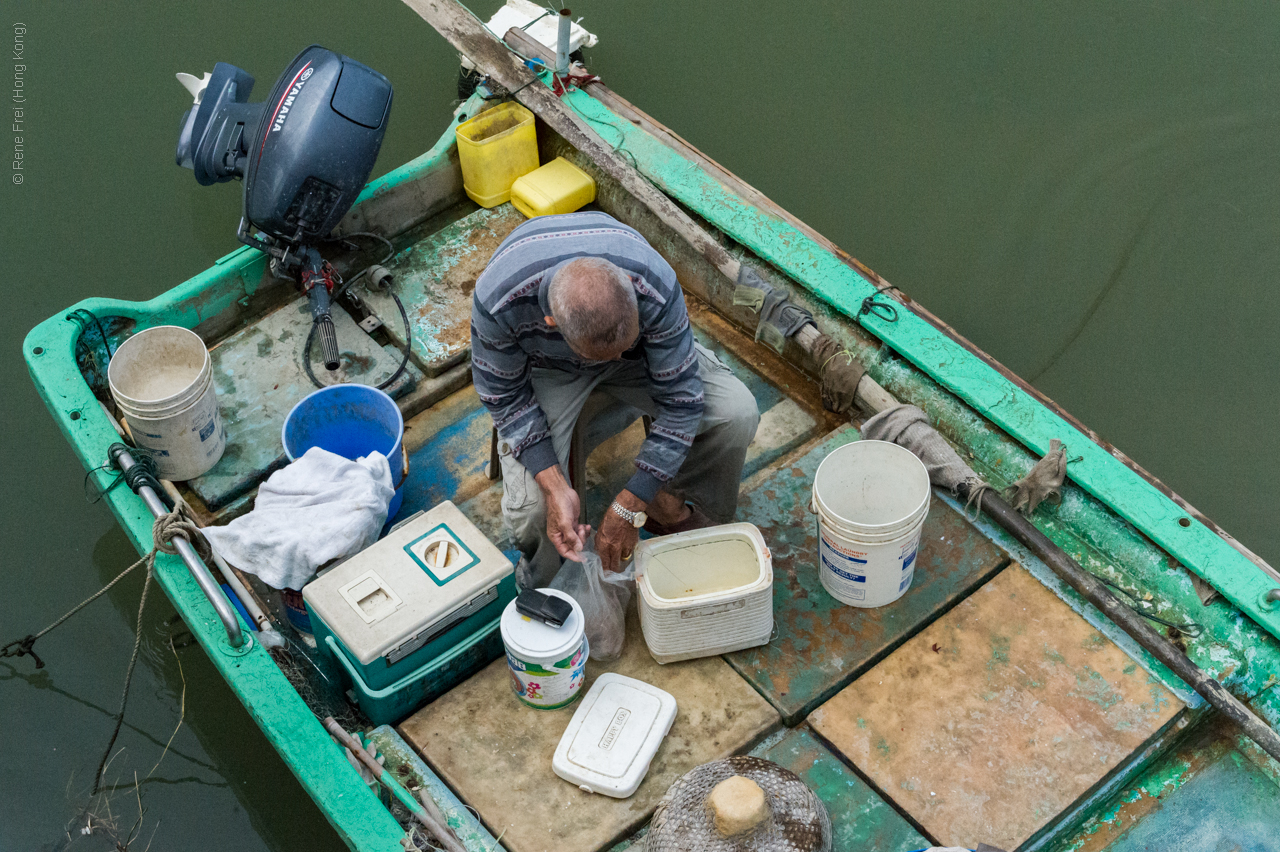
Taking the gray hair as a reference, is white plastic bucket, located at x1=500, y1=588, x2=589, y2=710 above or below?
below

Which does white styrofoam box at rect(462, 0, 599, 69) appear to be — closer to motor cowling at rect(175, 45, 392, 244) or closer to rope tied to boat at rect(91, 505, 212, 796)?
motor cowling at rect(175, 45, 392, 244)

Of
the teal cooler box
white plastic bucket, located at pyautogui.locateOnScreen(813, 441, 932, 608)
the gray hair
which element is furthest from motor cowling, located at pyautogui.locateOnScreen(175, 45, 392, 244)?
white plastic bucket, located at pyautogui.locateOnScreen(813, 441, 932, 608)

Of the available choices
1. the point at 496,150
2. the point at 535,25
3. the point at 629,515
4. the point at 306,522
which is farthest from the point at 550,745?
the point at 535,25

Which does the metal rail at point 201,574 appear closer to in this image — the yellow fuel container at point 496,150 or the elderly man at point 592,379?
the elderly man at point 592,379

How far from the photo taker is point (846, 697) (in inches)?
112

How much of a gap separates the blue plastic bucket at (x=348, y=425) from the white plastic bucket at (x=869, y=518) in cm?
120

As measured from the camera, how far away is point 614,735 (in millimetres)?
2721

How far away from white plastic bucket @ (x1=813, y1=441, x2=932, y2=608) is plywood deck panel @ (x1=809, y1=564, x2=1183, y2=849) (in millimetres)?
195

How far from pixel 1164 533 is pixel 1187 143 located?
7.92ft

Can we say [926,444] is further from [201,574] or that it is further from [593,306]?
[201,574]

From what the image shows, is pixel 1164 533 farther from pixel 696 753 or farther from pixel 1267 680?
pixel 696 753

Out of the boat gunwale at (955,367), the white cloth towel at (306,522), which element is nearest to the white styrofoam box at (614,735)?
the white cloth towel at (306,522)

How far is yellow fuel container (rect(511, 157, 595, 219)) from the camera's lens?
3982 millimetres

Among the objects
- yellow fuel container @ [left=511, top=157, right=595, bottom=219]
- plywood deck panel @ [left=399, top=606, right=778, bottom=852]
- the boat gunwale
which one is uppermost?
the boat gunwale
